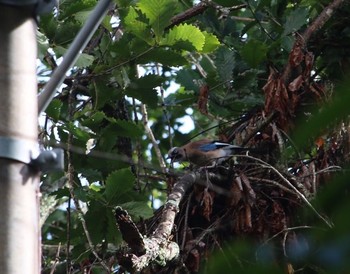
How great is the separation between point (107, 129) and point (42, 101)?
296 centimetres

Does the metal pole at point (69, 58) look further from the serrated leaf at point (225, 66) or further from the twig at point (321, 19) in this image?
the serrated leaf at point (225, 66)

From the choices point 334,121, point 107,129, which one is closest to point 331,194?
point 334,121

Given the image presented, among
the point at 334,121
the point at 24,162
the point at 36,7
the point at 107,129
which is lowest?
the point at 334,121

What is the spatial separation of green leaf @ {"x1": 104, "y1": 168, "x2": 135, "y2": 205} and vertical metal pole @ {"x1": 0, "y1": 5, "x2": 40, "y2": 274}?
2.52m

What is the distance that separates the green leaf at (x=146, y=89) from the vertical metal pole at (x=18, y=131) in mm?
3203

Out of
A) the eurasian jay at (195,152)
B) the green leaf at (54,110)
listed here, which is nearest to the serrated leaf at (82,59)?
the green leaf at (54,110)

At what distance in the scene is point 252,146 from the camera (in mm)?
5090

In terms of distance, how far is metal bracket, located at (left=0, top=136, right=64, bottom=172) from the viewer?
71.9 inches

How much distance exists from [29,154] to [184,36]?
3.02 metres

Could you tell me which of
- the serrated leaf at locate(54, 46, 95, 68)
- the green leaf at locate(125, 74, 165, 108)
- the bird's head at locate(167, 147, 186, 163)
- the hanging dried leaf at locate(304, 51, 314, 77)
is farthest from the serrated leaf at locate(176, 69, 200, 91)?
the bird's head at locate(167, 147, 186, 163)

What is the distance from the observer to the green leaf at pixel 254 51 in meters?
5.17

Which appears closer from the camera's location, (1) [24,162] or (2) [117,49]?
(1) [24,162]

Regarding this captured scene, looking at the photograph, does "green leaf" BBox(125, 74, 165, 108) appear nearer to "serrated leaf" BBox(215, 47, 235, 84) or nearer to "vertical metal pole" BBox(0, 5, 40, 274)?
"serrated leaf" BBox(215, 47, 235, 84)

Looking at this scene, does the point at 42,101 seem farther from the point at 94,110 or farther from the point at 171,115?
the point at 171,115
